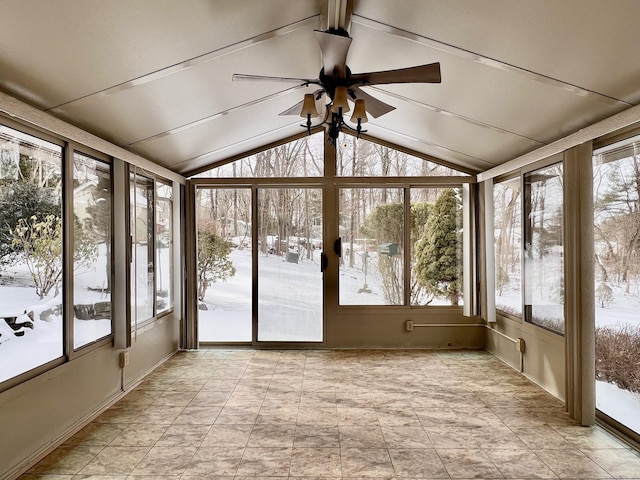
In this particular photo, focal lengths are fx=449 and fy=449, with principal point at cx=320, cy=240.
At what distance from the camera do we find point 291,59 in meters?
3.66

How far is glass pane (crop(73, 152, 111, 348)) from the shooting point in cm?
354

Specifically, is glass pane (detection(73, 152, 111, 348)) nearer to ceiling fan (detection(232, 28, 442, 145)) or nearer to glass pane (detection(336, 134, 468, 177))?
ceiling fan (detection(232, 28, 442, 145))

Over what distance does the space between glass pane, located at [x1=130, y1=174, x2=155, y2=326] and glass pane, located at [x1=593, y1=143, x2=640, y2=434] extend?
407 cm

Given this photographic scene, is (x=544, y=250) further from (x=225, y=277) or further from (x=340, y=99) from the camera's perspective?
(x=225, y=277)

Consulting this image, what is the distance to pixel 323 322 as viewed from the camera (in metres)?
5.88

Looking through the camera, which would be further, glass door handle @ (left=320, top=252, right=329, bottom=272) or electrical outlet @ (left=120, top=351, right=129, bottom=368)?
glass door handle @ (left=320, top=252, right=329, bottom=272)

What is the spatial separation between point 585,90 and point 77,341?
13.5 ft

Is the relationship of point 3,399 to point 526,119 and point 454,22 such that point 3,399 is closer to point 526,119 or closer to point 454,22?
point 454,22

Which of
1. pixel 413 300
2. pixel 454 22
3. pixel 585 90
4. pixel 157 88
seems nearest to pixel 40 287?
pixel 157 88

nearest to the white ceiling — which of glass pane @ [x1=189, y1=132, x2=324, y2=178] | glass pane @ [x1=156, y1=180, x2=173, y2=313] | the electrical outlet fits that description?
glass pane @ [x1=156, y1=180, x2=173, y2=313]

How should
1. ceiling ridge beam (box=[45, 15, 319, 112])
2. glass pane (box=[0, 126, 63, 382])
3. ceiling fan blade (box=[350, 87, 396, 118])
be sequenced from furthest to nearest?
ceiling ridge beam (box=[45, 15, 319, 112])
ceiling fan blade (box=[350, 87, 396, 118])
glass pane (box=[0, 126, 63, 382])

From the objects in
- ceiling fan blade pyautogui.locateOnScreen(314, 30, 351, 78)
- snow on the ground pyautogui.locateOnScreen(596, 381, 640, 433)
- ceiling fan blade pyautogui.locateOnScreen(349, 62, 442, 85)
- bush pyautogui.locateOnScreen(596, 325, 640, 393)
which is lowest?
snow on the ground pyautogui.locateOnScreen(596, 381, 640, 433)

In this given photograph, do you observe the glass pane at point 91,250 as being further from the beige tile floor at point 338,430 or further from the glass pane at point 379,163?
the glass pane at point 379,163

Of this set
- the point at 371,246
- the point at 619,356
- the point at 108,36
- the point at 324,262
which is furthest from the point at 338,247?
the point at 108,36
